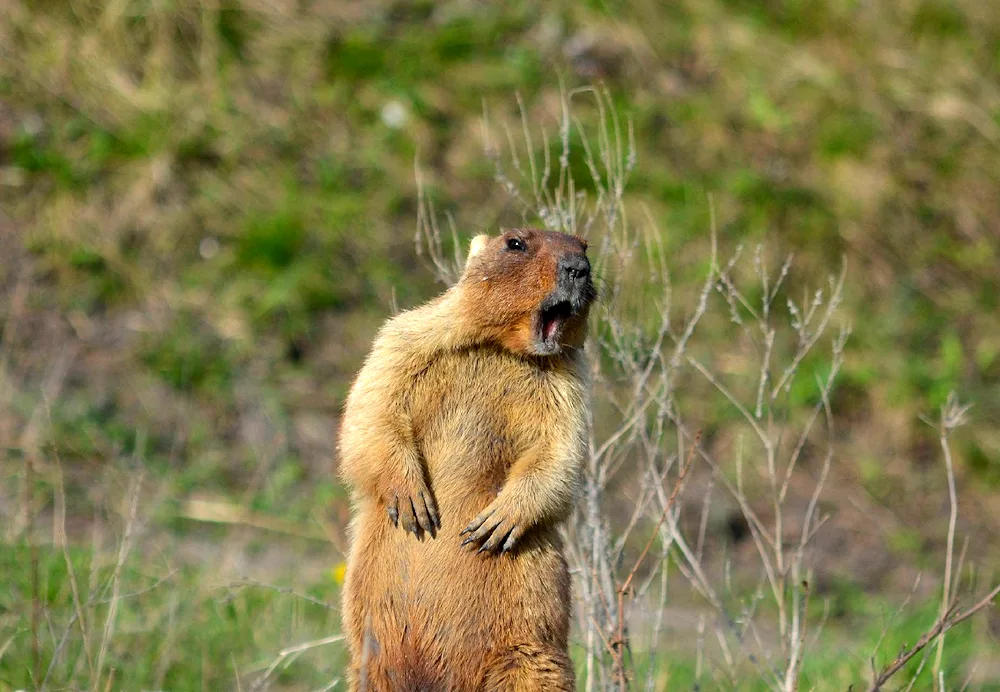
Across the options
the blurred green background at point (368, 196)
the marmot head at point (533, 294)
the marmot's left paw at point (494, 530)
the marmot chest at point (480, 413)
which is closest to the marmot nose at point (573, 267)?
the marmot head at point (533, 294)

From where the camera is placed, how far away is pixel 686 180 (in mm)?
9719

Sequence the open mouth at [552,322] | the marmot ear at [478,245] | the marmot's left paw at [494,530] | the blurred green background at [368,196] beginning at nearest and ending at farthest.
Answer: the marmot's left paw at [494,530] < the open mouth at [552,322] < the marmot ear at [478,245] < the blurred green background at [368,196]

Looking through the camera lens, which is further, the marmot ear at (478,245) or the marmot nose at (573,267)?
the marmot ear at (478,245)

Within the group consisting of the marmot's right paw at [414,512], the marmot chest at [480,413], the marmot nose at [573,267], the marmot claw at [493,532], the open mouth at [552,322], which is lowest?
the marmot claw at [493,532]

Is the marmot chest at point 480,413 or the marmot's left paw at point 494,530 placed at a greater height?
the marmot chest at point 480,413

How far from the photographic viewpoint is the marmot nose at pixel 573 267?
3.91 m

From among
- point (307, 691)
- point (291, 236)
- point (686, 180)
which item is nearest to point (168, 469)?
point (291, 236)

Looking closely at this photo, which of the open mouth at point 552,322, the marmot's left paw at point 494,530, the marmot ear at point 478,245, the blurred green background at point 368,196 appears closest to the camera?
the marmot's left paw at point 494,530

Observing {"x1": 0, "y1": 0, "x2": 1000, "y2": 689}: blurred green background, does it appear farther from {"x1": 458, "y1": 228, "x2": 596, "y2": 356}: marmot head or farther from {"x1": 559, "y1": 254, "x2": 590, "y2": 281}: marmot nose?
{"x1": 559, "y1": 254, "x2": 590, "y2": 281}: marmot nose

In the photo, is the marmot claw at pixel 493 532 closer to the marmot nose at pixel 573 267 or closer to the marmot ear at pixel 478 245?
the marmot nose at pixel 573 267

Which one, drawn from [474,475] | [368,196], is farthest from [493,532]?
[368,196]

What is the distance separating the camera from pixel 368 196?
30.9 ft

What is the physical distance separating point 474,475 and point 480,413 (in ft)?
0.67

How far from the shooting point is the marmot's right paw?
3891mm
